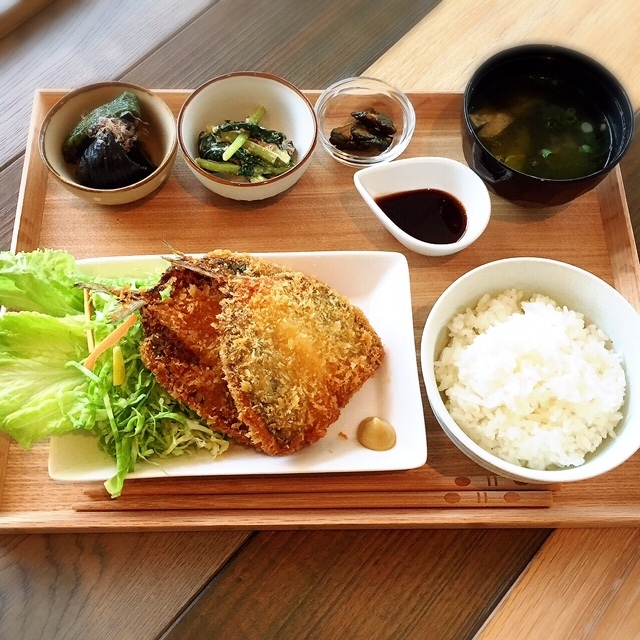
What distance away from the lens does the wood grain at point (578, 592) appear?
4.50ft

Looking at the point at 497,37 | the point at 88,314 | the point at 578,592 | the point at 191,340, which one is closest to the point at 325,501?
the point at 191,340

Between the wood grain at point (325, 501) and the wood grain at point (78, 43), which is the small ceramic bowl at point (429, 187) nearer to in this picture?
the wood grain at point (325, 501)

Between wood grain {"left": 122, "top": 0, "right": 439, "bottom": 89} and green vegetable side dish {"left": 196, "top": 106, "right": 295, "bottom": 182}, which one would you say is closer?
green vegetable side dish {"left": 196, "top": 106, "right": 295, "bottom": 182}

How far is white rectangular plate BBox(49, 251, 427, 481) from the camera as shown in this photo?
1.38m

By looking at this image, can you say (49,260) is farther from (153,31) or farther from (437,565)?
(437,565)

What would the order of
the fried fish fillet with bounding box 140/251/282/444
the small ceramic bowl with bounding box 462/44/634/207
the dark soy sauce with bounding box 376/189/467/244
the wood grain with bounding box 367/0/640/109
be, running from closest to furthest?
the fried fish fillet with bounding box 140/251/282/444 → the small ceramic bowl with bounding box 462/44/634/207 → the dark soy sauce with bounding box 376/189/467/244 → the wood grain with bounding box 367/0/640/109

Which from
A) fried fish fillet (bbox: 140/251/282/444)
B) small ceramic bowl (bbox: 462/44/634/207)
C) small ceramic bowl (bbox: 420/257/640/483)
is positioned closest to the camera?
small ceramic bowl (bbox: 420/257/640/483)

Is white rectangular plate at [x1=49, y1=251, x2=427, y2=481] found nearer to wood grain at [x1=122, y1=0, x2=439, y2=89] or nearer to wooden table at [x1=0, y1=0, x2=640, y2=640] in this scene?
wooden table at [x1=0, y1=0, x2=640, y2=640]

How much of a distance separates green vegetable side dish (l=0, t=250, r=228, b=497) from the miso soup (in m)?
1.14

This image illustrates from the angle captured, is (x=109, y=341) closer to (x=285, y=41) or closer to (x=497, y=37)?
Answer: (x=285, y=41)

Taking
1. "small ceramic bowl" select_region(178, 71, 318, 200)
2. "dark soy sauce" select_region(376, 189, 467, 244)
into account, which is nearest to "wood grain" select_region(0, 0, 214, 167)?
"small ceramic bowl" select_region(178, 71, 318, 200)

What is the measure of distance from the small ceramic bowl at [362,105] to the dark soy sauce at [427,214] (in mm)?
171

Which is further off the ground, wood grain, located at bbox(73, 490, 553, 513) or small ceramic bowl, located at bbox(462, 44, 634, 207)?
small ceramic bowl, located at bbox(462, 44, 634, 207)

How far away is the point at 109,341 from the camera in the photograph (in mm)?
1457
